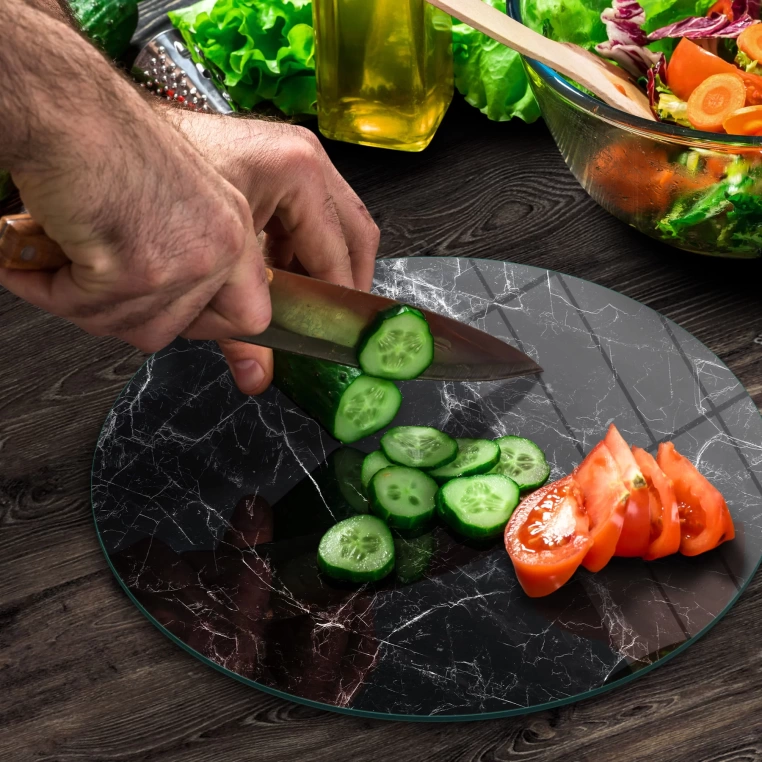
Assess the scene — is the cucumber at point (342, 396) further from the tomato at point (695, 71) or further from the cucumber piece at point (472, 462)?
the tomato at point (695, 71)

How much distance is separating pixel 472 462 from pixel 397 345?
246 millimetres

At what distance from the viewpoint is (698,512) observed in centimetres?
157

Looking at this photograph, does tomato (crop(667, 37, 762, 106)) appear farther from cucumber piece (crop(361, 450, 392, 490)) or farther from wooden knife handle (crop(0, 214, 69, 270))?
wooden knife handle (crop(0, 214, 69, 270))

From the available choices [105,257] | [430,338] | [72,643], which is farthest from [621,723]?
[105,257]

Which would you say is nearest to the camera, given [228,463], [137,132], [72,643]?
[137,132]

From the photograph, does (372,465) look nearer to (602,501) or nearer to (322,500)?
(322,500)

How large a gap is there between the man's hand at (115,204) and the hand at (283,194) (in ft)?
0.95

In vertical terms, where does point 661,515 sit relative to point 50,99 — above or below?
below

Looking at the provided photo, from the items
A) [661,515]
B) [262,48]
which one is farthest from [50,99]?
[262,48]

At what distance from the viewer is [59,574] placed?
1.66m

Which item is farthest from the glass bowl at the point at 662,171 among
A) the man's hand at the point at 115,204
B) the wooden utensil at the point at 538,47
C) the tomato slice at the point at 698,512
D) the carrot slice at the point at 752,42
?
the man's hand at the point at 115,204

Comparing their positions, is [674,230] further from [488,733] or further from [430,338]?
[488,733]

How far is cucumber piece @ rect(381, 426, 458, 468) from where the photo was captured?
174 centimetres

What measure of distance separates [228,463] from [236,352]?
22cm
